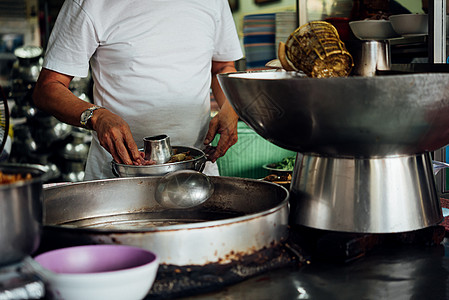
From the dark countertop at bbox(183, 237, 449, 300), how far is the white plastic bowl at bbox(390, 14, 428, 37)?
1774mm

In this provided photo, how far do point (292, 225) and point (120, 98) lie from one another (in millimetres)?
933

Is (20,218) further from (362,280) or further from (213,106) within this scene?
(213,106)

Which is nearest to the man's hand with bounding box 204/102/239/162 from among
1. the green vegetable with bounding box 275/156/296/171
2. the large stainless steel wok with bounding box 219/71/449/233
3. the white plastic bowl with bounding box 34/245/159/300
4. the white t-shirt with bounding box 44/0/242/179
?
the white t-shirt with bounding box 44/0/242/179

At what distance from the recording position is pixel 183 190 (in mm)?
998

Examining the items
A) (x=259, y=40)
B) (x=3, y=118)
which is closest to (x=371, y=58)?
(x=3, y=118)

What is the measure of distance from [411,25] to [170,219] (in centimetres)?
191

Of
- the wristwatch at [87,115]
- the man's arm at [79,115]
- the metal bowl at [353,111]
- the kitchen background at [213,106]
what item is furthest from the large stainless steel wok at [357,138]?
the kitchen background at [213,106]

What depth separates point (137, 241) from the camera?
730 millimetres

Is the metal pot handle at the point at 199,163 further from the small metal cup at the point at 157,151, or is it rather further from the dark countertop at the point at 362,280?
the dark countertop at the point at 362,280

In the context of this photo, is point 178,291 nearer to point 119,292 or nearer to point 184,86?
point 119,292

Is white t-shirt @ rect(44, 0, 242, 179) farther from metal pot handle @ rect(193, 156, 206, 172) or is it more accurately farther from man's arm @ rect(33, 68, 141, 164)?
metal pot handle @ rect(193, 156, 206, 172)

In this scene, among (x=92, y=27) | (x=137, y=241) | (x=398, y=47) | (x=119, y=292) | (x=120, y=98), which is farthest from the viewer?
(x=398, y=47)

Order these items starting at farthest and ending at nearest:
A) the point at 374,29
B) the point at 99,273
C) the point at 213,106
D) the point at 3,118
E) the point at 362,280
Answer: the point at 213,106 → the point at 374,29 → the point at 3,118 → the point at 362,280 → the point at 99,273

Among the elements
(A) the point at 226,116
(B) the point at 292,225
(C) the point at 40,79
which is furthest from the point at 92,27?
(B) the point at 292,225
